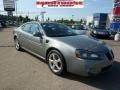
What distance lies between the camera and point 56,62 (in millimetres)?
4734

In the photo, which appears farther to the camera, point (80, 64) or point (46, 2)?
point (46, 2)

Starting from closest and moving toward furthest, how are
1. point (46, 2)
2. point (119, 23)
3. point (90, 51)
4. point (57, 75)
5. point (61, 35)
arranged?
1. point (90, 51)
2. point (57, 75)
3. point (61, 35)
4. point (119, 23)
5. point (46, 2)

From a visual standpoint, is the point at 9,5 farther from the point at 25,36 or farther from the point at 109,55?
the point at 109,55

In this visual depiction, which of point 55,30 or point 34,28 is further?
point 34,28

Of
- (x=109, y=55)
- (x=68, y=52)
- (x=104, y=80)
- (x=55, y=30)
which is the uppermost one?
(x=55, y=30)

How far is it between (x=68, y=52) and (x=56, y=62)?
2.06 ft

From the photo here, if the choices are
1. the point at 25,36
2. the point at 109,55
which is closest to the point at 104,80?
the point at 109,55

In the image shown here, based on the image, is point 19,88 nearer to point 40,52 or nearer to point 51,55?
point 51,55

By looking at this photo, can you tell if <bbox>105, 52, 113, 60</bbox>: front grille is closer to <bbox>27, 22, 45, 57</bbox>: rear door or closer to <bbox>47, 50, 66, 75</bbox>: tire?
<bbox>47, 50, 66, 75</bbox>: tire

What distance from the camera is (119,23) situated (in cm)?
1958

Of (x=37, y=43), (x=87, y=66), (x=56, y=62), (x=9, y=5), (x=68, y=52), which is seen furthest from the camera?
(x=9, y=5)

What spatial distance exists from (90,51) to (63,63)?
0.78 m

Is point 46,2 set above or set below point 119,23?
above

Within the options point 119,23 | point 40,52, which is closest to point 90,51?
point 40,52
